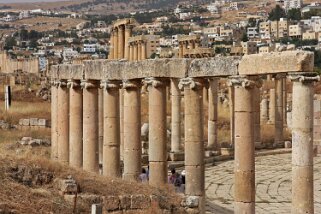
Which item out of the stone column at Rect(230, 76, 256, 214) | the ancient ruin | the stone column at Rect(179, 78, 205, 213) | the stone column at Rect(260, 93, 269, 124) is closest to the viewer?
the ancient ruin

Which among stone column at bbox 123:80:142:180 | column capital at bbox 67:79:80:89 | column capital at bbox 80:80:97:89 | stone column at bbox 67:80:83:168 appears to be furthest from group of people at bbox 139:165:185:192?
column capital at bbox 67:79:80:89

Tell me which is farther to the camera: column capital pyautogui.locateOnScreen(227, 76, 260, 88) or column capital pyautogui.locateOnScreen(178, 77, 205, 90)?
column capital pyautogui.locateOnScreen(178, 77, 205, 90)

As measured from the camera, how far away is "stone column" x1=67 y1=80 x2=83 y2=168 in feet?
93.4

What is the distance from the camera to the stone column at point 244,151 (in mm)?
20828

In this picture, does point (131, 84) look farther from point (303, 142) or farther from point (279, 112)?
point (279, 112)

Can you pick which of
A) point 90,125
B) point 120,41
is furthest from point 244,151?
point 120,41

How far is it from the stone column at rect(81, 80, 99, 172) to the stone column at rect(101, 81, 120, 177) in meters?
0.87

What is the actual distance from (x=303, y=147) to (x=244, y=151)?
2708 millimetres

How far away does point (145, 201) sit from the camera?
62.0ft

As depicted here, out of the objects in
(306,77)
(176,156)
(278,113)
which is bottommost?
(176,156)

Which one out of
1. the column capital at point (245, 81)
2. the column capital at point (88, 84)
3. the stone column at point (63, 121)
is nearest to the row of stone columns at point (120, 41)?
the stone column at point (63, 121)

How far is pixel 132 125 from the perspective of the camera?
995 inches

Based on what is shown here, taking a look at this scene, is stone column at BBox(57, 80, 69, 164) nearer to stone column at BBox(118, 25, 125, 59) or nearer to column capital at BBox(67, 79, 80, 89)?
column capital at BBox(67, 79, 80, 89)

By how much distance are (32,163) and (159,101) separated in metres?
5.55
